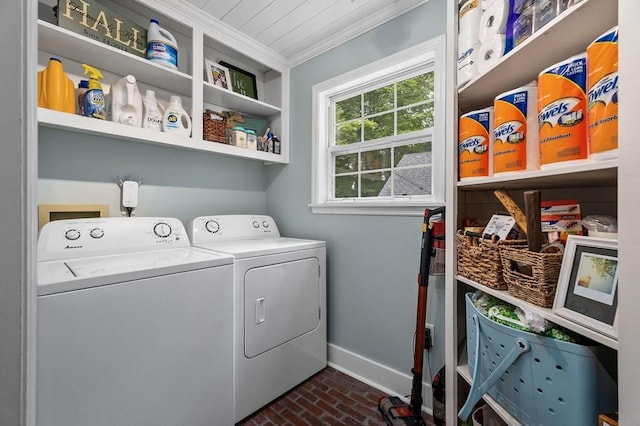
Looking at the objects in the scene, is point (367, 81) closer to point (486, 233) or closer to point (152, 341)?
point (486, 233)

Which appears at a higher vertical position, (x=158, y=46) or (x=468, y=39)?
(x=158, y=46)

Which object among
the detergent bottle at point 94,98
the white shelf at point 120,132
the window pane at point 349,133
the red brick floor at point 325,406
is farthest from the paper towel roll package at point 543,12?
the detergent bottle at point 94,98

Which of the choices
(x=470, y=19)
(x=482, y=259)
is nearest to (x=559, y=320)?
(x=482, y=259)

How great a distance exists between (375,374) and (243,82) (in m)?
2.47

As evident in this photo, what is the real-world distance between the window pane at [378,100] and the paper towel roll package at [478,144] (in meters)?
0.98

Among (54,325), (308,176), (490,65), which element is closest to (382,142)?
(308,176)

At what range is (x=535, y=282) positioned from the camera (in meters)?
0.85

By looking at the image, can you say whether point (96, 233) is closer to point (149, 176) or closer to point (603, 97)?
point (149, 176)

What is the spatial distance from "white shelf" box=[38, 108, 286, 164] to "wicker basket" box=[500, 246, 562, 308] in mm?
1827

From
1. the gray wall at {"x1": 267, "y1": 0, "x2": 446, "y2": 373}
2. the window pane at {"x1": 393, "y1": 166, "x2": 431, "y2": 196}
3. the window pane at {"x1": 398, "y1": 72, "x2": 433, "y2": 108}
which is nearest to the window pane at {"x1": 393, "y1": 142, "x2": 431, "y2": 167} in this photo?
the window pane at {"x1": 393, "y1": 166, "x2": 431, "y2": 196}

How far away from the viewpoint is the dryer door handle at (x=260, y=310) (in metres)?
1.67

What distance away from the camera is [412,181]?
1936 millimetres

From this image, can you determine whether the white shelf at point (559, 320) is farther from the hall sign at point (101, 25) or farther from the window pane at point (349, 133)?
the hall sign at point (101, 25)

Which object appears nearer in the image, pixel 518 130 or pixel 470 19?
pixel 518 130
